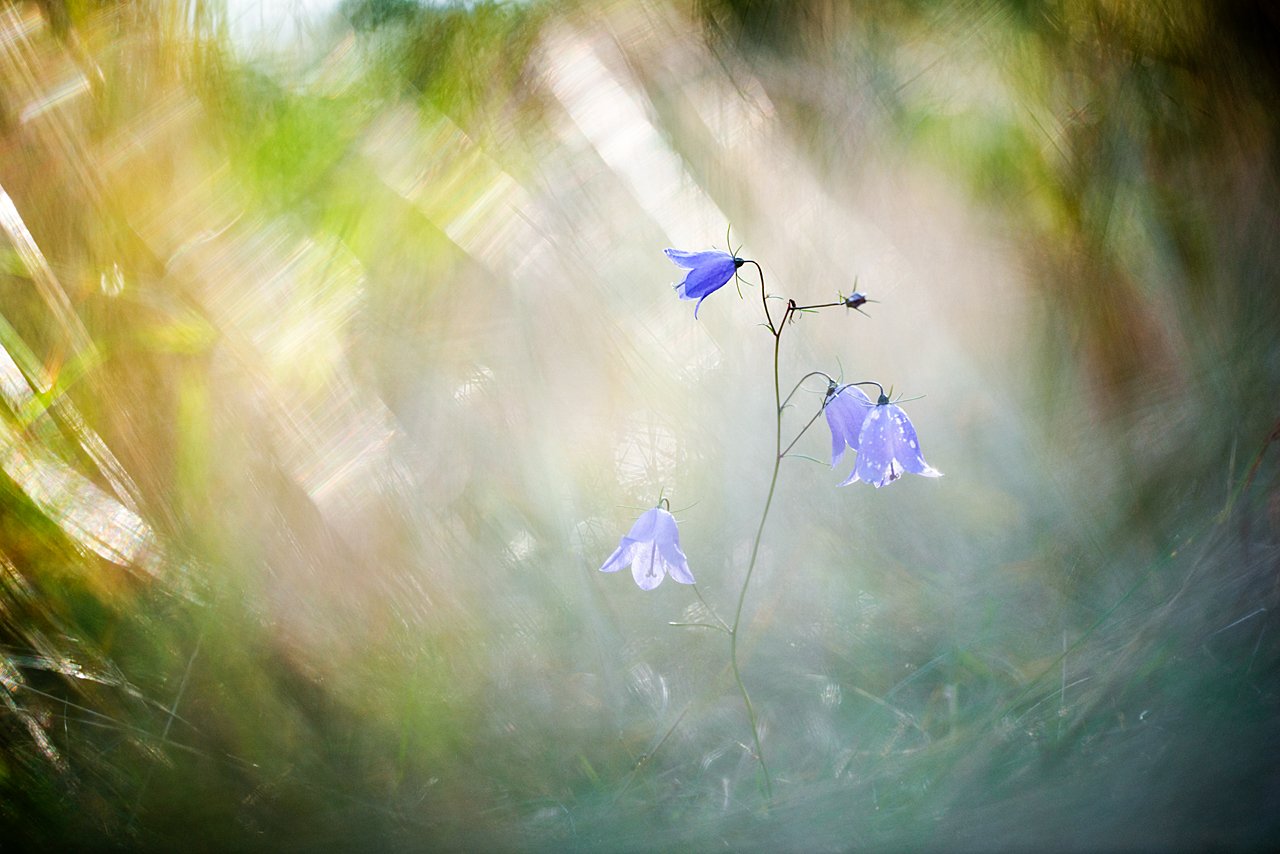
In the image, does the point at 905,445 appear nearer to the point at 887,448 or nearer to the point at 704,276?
the point at 887,448

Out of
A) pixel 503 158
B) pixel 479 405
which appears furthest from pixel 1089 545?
pixel 503 158

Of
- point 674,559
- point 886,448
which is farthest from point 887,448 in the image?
point 674,559

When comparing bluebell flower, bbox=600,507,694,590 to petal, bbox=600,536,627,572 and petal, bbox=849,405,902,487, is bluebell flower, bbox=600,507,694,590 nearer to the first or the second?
petal, bbox=600,536,627,572

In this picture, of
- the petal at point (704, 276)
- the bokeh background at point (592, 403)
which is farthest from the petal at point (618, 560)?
the petal at point (704, 276)

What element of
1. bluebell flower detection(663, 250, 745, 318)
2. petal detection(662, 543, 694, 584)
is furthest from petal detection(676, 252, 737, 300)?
petal detection(662, 543, 694, 584)

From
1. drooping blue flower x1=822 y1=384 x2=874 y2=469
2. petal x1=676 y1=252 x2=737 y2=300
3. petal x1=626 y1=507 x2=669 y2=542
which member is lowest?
petal x1=626 y1=507 x2=669 y2=542

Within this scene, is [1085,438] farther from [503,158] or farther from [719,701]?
[503,158]
